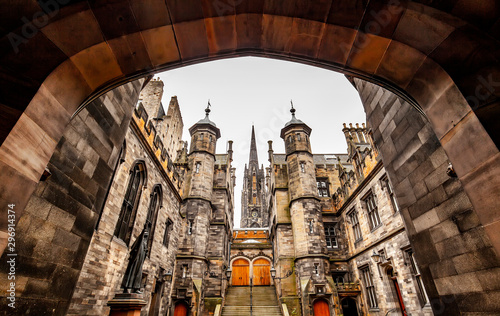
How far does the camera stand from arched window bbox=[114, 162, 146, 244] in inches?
342

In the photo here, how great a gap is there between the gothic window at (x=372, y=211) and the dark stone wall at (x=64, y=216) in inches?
516

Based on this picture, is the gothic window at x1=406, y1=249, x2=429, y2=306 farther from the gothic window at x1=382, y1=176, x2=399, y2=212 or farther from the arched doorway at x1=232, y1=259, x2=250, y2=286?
the arched doorway at x1=232, y1=259, x2=250, y2=286

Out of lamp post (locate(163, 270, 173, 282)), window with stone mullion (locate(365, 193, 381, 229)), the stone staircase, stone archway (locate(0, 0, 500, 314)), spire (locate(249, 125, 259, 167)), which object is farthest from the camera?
spire (locate(249, 125, 259, 167))

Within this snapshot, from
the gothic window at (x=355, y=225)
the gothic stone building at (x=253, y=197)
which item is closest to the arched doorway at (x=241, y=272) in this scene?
the gothic window at (x=355, y=225)

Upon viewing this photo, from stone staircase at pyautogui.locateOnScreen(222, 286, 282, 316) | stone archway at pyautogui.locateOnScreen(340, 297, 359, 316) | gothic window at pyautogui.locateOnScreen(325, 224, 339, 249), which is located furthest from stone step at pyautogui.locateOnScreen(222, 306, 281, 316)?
gothic window at pyautogui.locateOnScreen(325, 224, 339, 249)

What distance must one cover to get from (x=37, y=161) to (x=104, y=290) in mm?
7031

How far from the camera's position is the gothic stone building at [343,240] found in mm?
10734

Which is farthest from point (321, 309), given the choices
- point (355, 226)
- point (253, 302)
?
point (355, 226)

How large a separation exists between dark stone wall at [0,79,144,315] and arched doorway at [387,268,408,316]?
12.3m

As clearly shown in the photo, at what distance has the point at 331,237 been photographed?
1769cm

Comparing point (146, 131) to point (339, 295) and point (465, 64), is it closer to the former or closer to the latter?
point (465, 64)

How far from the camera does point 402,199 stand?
14.6 feet

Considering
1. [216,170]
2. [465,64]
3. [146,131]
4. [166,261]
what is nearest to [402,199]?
[465,64]

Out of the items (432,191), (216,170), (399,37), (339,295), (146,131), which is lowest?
(339,295)
